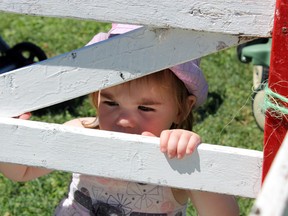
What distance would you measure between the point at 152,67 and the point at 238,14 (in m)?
0.25

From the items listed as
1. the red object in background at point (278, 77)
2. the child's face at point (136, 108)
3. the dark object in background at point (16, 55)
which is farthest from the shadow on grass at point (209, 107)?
the red object in background at point (278, 77)

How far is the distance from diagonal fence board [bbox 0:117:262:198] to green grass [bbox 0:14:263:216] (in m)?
0.63

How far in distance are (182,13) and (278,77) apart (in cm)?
26

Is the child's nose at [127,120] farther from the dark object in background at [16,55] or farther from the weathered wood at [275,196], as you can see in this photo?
the dark object in background at [16,55]

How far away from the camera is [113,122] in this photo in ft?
8.01

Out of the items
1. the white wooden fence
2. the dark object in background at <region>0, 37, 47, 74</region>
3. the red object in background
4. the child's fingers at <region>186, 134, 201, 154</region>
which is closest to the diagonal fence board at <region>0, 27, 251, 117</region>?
the white wooden fence

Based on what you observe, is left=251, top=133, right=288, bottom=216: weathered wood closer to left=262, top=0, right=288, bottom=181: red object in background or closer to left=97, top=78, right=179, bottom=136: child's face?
left=262, top=0, right=288, bottom=181: red object in background

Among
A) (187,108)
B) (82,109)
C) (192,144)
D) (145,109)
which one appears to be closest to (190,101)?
Result: (187,108)

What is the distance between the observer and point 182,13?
189cm

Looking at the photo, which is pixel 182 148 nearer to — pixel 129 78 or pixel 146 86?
pixel 129 78

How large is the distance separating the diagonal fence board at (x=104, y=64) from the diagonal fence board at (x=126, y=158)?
8 cm

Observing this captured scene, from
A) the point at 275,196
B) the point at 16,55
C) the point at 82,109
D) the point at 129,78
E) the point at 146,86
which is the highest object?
the point at 275,196

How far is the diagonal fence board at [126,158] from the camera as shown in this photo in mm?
2014

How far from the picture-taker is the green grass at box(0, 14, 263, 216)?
3518 millimetres
